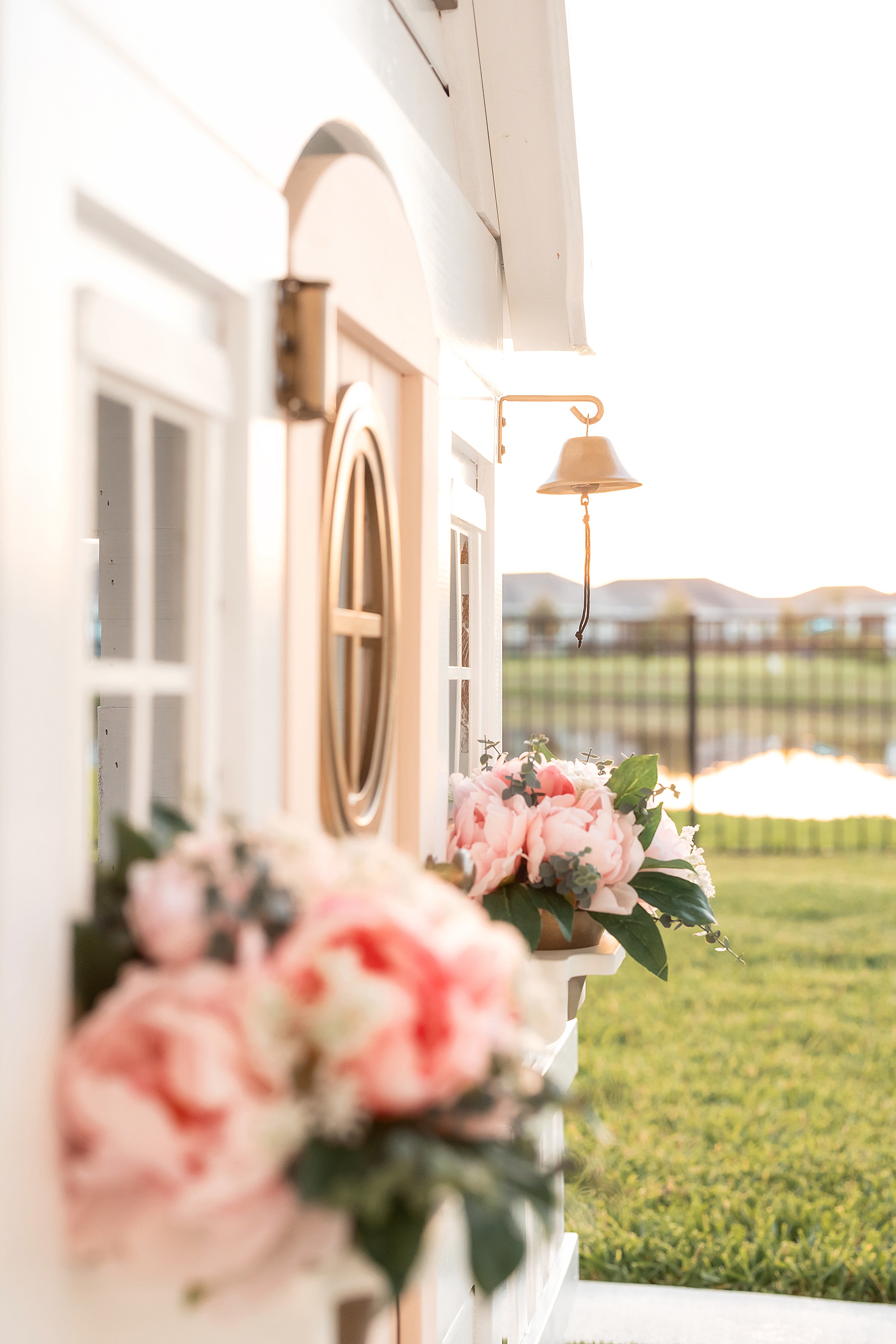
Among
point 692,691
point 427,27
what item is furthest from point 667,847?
point 692,691

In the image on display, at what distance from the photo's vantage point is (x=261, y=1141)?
708 millimetres

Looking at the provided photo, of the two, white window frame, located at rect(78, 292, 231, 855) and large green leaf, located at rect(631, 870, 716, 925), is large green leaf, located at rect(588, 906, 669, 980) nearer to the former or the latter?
large green leaf, located at rect(631, 870, 716, 925)

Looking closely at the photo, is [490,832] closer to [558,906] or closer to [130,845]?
[558,906]

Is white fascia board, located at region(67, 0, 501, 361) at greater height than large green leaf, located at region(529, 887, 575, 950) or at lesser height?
greater

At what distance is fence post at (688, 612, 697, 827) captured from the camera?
9.76m

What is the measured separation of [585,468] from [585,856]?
1155 millimetres

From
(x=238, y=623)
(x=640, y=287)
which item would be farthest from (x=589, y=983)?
(x=238, y=623)

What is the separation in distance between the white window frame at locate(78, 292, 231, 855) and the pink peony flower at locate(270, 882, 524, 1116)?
0.74ft

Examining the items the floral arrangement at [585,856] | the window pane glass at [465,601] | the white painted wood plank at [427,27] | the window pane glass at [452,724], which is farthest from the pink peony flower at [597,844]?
the white painted wood plank at [427,27]

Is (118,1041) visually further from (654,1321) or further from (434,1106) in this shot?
(654,1321)

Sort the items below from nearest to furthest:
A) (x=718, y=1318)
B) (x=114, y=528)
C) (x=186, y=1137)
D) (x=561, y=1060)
→ (x=186, y=1137) → (x=114, y=528) → (x=561, y=1060) → (x=718, y=1318)

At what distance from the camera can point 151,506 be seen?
105 cm

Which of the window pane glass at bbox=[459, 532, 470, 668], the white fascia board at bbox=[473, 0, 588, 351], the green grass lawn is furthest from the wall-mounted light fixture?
the green grass lawn

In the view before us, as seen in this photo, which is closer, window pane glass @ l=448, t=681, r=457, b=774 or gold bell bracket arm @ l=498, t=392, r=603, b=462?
window pane glass @ l=448, t=681, r=457, b=774
